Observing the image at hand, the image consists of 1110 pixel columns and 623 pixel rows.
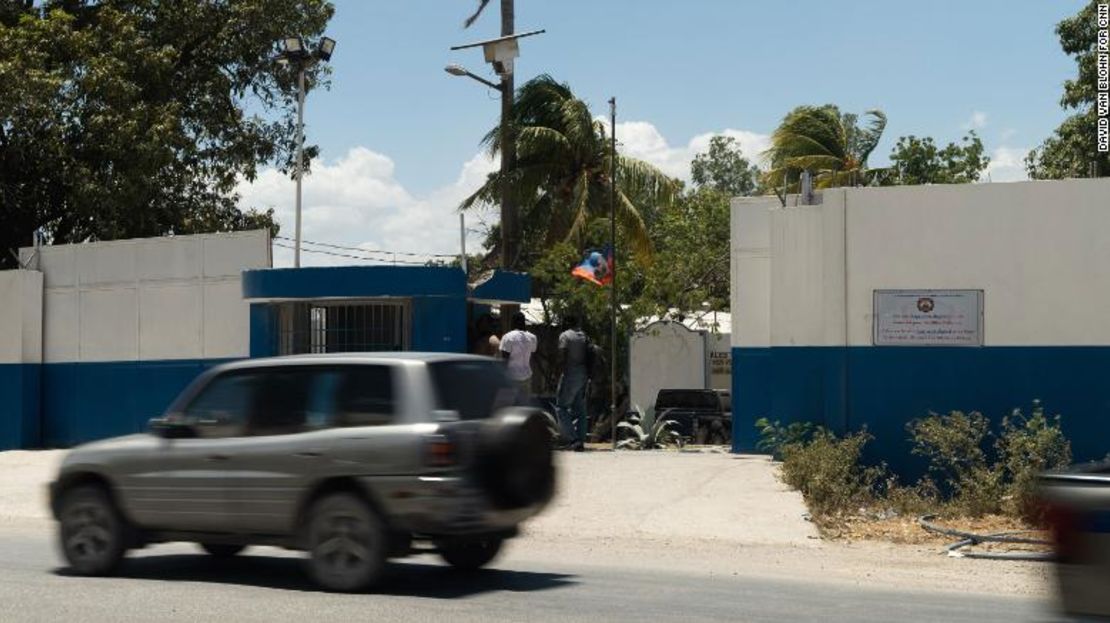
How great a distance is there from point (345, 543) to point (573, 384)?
9.70 metres

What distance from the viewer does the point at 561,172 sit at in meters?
Answer: 34.3

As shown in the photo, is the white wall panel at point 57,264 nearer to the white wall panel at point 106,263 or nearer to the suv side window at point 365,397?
the white wall panel at point 106,263

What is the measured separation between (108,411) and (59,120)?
9.97 m

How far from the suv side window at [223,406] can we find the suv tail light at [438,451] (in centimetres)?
172

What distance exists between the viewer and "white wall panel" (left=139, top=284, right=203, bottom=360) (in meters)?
23.0

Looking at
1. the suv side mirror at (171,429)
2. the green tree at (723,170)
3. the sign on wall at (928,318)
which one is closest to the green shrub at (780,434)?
the sign on wall at (928,318)

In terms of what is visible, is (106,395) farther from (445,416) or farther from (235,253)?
(445,416)

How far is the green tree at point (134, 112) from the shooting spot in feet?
101

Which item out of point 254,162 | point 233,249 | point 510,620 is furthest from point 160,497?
point 254,162

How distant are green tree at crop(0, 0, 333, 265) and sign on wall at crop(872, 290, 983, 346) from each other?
1932 cm

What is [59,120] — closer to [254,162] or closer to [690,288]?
[254,162]

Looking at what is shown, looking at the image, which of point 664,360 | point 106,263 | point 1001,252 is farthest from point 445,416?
point 664,360

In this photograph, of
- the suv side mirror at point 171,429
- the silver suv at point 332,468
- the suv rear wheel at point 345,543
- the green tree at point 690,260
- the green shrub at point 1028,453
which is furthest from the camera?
the green tree at point 690,260

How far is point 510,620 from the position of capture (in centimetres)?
913
